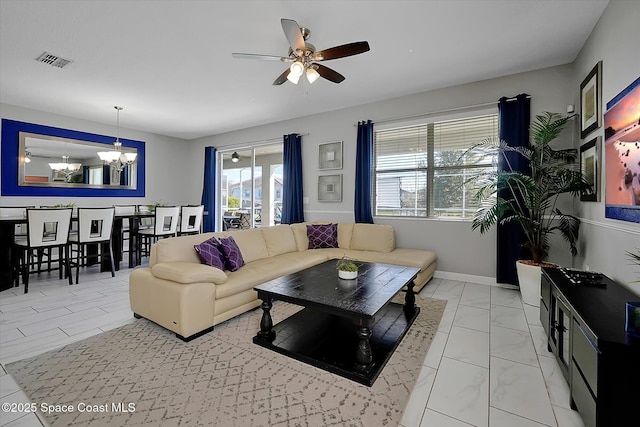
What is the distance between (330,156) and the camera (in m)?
5.44

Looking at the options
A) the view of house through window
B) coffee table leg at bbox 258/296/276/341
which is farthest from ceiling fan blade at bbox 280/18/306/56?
the view of house through window

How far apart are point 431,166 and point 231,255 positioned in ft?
10.9

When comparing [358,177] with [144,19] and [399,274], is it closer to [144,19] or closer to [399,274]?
[399,274]

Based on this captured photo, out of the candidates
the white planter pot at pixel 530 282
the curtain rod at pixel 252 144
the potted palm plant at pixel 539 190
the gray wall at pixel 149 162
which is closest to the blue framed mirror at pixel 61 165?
the gray wall at pixel 149 162

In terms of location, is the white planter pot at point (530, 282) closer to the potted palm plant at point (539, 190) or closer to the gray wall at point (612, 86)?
the potted palm plant at point (539, 190)

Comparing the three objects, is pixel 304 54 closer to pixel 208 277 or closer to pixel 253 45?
pixel 253 45

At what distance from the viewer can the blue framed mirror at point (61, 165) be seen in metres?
5.12

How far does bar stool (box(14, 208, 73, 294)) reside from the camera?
381 centimetres

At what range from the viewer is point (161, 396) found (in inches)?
70.3

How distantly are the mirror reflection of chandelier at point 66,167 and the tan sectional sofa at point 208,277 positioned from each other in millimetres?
4502

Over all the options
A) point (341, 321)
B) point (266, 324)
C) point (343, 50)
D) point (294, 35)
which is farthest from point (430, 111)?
point (266, 324)

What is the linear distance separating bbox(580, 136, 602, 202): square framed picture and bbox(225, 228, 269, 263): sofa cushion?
373 centimetres

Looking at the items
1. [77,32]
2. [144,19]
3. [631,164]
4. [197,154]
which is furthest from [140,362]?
[197,154]

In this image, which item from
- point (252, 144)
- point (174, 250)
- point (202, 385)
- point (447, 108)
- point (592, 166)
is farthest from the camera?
point (252, 144)
